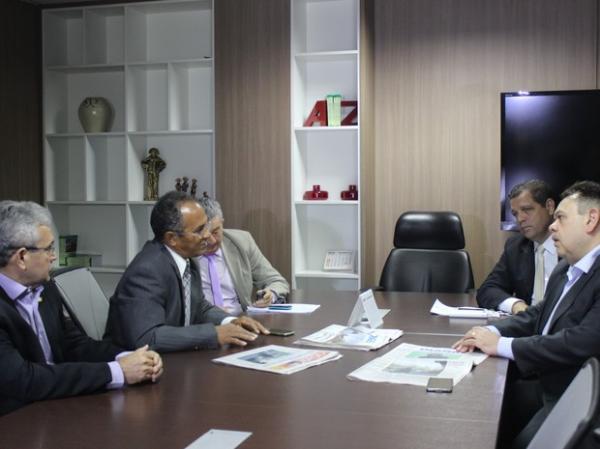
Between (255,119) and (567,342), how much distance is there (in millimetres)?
3322

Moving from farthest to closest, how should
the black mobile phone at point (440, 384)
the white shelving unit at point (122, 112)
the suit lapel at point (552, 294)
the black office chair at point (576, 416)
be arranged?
1. the white shelving unit at point (122, 112)
2. the suit lapel at point (552, 294)
3. the black mobile phone at point (440, 384)
4. the black office chair at point (576, 416)

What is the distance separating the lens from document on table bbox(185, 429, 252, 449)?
167 cm

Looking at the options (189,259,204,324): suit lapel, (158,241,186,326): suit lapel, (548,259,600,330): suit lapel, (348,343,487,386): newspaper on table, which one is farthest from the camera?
(189,259,204,324): suit lapel

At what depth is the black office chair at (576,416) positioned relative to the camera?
3.83ft

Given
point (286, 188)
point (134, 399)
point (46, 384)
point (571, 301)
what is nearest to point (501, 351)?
point (571, 301)

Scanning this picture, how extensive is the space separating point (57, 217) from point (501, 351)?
14.5 ft

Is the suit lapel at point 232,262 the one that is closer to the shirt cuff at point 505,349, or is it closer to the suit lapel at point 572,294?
the shirt cuff at point 505,349

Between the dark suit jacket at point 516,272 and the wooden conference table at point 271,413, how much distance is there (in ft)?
5.30

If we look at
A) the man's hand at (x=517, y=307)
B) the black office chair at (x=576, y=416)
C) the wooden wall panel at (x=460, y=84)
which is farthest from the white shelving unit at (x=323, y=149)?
the black office chair at (x=576, y=416)

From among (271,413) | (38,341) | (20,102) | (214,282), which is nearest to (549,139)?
(214,282)

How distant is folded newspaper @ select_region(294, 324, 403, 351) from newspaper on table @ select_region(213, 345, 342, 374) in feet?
0.40

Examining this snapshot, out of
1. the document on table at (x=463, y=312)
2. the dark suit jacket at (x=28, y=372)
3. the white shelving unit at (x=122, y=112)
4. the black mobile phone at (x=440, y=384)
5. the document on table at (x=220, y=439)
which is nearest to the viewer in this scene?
the document on table at (x=220, y=439)

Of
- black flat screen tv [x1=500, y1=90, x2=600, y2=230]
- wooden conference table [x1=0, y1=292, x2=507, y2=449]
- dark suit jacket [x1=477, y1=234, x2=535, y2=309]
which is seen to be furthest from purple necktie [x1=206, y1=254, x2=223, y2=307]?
black flat screen tv [x1=500, y1=90, x2=600, y2=230]

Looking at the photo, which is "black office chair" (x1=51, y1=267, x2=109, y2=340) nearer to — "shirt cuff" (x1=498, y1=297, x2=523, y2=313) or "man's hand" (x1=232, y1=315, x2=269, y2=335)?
"man's hand" (x1=232, y1=315, x2=269, y2=335)
